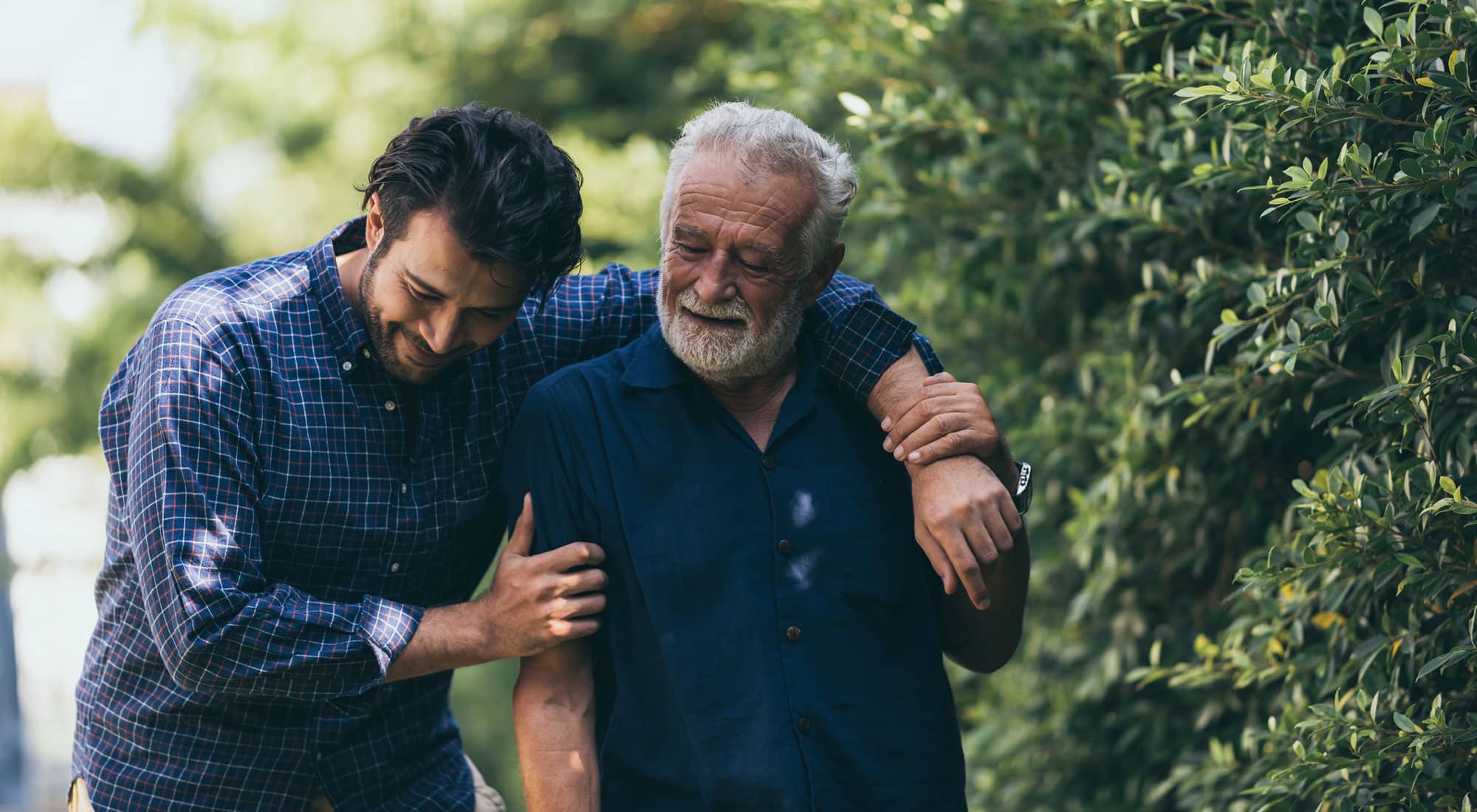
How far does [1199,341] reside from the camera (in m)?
2.87

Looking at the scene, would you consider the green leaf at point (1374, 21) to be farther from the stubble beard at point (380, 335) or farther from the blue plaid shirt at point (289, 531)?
the stubble beard at point (380, 335)

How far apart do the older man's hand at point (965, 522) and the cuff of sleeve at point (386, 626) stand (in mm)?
816

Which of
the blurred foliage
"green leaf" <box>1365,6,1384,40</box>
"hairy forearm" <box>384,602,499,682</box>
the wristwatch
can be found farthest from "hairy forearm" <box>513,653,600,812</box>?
"green leaf" <box>1365,6,1384,40</box>

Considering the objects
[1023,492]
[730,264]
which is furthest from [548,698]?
[1023,492]

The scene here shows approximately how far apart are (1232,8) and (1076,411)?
94 cm

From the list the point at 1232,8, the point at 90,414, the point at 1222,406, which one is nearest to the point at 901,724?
the point at 1222,406

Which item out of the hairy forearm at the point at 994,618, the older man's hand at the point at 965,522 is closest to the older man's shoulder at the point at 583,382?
the older man's hand at the point at 965,522

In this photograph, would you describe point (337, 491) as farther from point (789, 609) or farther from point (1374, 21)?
point (1374, 21)

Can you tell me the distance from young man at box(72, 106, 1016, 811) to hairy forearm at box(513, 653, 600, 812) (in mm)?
90

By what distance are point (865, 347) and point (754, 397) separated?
0.21 metres

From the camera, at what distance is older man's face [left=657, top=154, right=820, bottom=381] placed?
213 centimetres

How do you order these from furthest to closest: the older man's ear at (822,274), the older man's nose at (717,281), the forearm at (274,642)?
the older man's ear at (822,274)
the older man's nose at (717,281)
the forearm at (274,642)

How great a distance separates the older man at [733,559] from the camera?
2.10 m

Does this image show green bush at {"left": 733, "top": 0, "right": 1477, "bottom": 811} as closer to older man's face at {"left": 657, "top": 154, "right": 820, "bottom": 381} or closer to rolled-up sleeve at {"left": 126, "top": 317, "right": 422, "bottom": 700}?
older man's face at {"left": 657, "top": 154, "right": 820, "bottom": 381}
